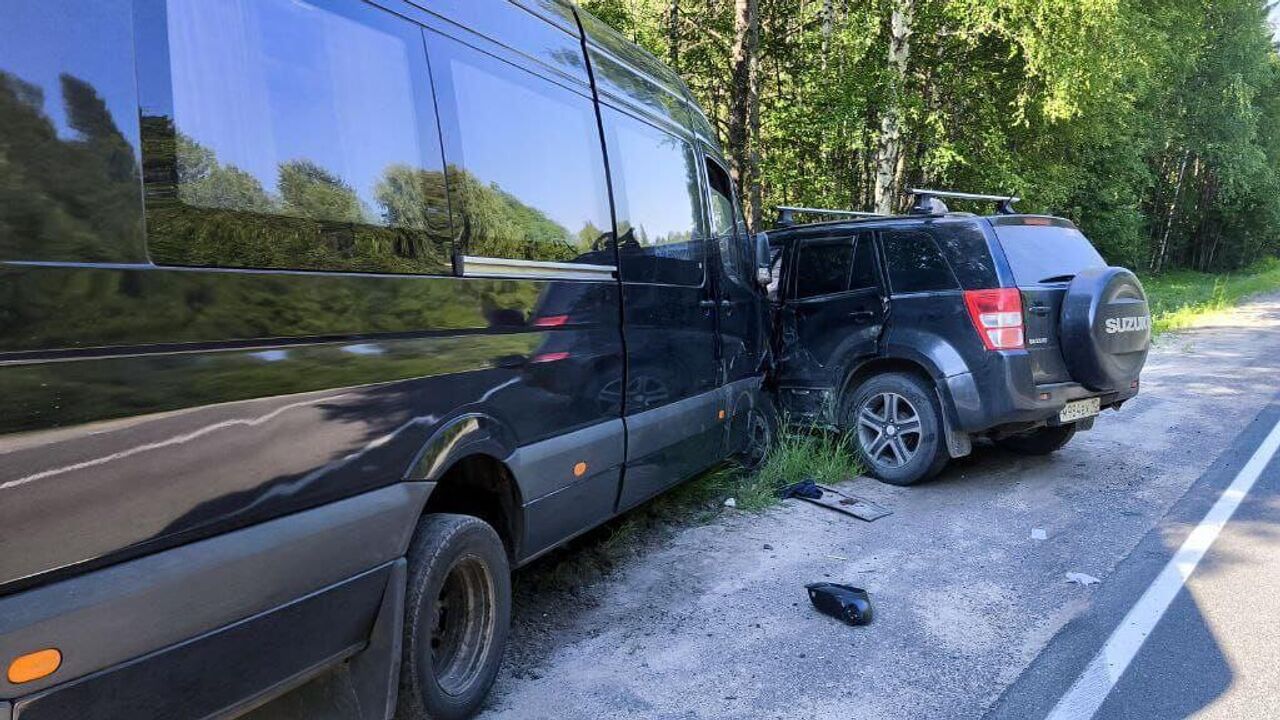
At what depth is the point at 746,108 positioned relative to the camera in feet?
38.1

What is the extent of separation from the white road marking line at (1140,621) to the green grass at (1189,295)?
5533mm

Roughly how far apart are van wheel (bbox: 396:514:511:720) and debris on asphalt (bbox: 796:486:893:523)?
283 cm

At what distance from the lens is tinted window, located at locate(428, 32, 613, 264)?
9.86ft

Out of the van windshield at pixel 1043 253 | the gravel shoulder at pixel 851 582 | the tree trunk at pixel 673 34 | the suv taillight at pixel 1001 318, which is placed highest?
the tree trunk at pixel 673 34

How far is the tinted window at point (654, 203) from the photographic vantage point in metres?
4.21

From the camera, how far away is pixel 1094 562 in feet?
14.5

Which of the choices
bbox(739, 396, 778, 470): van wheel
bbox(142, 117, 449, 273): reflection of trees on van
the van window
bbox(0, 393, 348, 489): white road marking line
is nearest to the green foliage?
bbox(739, 396, 778, 470): van wheel

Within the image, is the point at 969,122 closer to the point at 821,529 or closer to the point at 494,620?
the point at 821,529

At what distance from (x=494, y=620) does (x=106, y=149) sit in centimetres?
206

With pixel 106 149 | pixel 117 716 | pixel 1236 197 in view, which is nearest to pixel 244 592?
pixel 117 716

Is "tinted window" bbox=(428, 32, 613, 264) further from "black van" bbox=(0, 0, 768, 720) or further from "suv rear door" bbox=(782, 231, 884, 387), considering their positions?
"suv rear door" bbox=(782, 231, 884, 387)

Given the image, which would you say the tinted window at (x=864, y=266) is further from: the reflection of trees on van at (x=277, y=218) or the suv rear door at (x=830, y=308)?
the reflection of trees on van at (x=277, y=218)

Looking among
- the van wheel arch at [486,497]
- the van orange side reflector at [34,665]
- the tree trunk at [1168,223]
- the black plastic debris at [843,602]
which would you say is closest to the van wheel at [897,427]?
the black plastic debris at [843,602]

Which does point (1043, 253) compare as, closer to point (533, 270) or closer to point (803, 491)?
point (803, 491)
